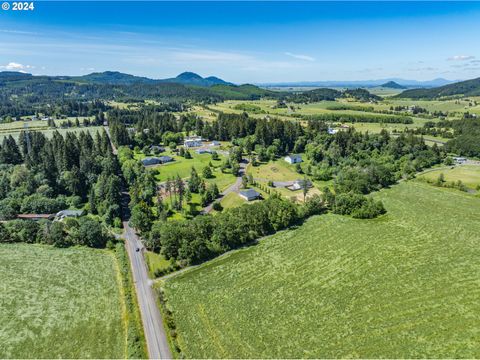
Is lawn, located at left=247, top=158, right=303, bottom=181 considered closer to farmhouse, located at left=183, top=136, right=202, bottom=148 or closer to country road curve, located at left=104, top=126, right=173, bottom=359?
farmhouse, located at left=183, top=136, right=202, bottom=148

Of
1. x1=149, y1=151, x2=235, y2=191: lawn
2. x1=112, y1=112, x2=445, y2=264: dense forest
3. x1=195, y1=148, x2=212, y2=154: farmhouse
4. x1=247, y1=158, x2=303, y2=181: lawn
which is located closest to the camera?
x1=112, y1=112, x2=445, y2=264: dense forest

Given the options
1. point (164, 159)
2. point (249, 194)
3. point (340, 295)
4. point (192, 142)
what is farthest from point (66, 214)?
point (192, 142)

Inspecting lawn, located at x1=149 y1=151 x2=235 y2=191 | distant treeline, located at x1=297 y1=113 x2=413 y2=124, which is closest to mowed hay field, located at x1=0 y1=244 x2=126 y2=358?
lawn, located at x1=149 y1=151 x2=235 y2=191

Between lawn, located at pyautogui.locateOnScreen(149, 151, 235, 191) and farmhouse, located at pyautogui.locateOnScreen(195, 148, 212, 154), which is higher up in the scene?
farmhouse, located at pyautogui.locateOnScreen(195, 148, 212, 154)

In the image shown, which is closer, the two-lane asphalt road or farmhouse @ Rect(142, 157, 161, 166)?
the two-lane asphalt road

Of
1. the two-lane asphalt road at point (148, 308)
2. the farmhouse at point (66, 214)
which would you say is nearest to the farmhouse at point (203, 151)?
the farmhouse at point (66, 214)
